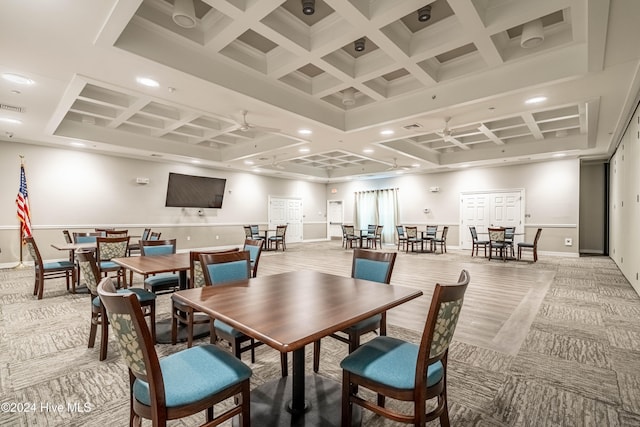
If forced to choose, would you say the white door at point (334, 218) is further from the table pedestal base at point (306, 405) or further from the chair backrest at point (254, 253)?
the table pedestal base at point (306, 405)

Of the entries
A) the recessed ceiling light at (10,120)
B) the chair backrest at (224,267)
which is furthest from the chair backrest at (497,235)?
the recessed ceiling light at (10,120)

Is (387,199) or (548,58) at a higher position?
(548,58)

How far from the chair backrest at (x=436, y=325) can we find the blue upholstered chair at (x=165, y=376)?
80 centimetres

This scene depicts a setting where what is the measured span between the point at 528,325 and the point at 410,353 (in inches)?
102

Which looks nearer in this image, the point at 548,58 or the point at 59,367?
the point at 59,367

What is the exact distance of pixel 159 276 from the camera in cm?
392

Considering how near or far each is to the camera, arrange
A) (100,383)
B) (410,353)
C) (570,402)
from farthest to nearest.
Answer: (100,383)
(570,402)
(410,353)

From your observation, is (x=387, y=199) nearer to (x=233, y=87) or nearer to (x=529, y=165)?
(x=529, y=165)

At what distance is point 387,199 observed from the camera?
12.7m

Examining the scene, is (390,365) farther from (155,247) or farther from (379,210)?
(379,210)

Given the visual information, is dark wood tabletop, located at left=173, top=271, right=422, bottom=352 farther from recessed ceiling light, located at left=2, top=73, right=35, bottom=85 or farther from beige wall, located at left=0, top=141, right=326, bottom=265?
beige wall, located at left=0, top=141, right=326, bottom=265

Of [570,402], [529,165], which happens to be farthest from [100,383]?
[529,165]

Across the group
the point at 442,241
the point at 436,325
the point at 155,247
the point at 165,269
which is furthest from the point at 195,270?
the point at 442,241

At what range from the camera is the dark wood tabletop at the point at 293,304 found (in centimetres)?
127
